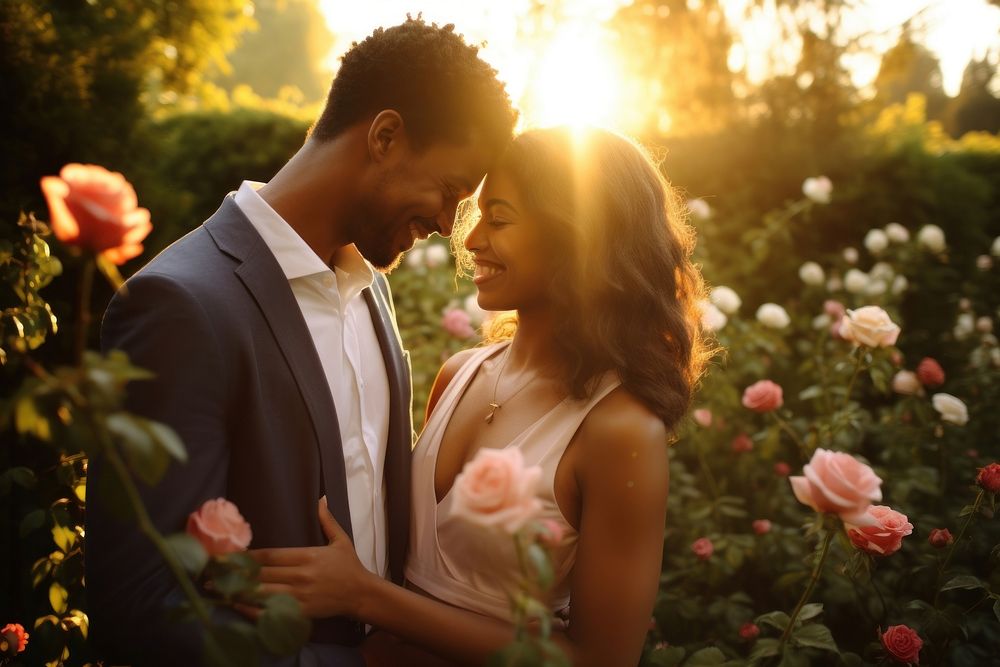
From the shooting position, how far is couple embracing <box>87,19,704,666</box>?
60.4 inches

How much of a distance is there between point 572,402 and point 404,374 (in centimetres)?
58

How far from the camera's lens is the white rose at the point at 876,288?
16.4 ft

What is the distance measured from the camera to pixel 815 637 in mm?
2018

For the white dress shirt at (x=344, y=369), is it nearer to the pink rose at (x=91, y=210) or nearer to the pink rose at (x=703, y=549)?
the pink rose at (x=91, y=210)

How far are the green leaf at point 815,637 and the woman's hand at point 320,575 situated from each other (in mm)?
1201

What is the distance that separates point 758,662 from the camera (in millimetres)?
2229

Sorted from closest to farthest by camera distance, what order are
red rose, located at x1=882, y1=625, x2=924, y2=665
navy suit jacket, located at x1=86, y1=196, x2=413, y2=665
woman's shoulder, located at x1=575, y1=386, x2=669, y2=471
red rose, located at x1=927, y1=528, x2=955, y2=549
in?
navy suit jacket, located at x1=86, y1=196, x2=413, y2=665, woman's shoulder, located at x1=575, y1=386, x2=669, y2=471, red rose, located at x1=882, y1=625, x2=924, y2=665, red rose, located at x1=927, y1=528, x2=955, y2=549

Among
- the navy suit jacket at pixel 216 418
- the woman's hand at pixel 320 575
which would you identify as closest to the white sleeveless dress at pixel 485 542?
the navy suit jacket at pixel 216 418

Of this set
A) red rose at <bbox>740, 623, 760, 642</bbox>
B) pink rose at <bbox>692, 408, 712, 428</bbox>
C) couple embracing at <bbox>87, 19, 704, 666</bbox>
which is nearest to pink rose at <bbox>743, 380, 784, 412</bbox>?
pink rose at <bbox>692, 408, 712, 428</bbox>

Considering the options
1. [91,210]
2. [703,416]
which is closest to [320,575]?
[91,210]

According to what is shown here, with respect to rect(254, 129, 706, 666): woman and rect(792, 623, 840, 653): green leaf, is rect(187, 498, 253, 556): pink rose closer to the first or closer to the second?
rect(254, 129, 706, 666): woman

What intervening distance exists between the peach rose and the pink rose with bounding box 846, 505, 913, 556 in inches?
39.3

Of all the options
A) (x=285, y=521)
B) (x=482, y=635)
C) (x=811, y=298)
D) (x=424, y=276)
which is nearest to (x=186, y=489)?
(x=285, y=521)

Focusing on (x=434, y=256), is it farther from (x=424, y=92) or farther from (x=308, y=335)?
(x=308, y=335)
